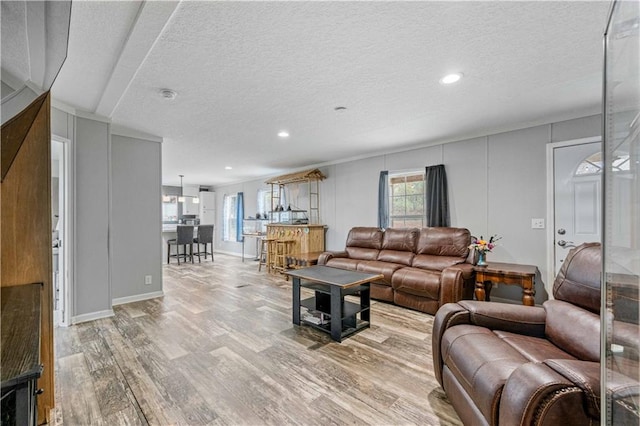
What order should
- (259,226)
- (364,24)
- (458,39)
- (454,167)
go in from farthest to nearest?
(259,226), (454,167), (458,39), (364,24)

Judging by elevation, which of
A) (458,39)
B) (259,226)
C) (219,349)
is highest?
(458,39)

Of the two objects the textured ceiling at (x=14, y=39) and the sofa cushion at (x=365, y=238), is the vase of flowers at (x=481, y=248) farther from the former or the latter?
the textured ceiling at (x=14, y=39)

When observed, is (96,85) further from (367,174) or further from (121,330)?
(367,174)

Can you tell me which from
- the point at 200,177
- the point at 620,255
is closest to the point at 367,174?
the point at 620,255

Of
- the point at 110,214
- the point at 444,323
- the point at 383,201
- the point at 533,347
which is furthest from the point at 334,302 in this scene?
the point at 110,214

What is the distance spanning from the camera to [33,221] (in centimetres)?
168

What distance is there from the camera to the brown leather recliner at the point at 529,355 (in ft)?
3.29

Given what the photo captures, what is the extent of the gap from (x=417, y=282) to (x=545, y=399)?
2.50 meters

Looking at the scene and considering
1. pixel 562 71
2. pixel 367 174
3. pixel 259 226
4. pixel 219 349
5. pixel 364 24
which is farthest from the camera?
pixel 259 226

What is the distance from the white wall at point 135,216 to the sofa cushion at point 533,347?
174 inches

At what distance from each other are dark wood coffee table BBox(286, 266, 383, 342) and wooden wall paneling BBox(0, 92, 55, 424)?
196 cm

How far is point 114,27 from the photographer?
5.78 feet

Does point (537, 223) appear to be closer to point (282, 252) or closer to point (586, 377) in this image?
point (586, 377)

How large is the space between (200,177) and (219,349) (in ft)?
21.4
